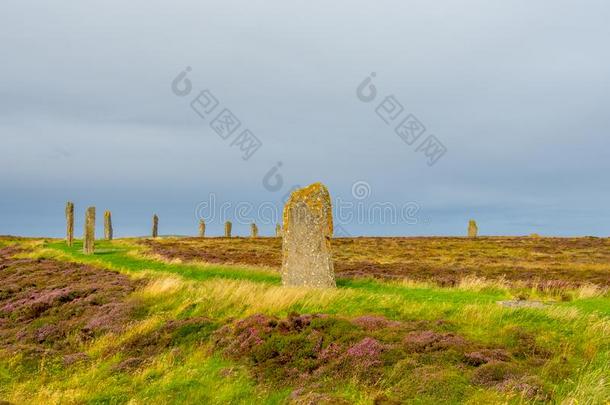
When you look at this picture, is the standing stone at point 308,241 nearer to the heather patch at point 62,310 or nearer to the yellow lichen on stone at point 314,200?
the yellow lichen on stone at point 314,200

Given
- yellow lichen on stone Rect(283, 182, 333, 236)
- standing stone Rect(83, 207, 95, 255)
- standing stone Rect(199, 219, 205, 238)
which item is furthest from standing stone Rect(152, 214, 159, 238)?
yellow lichen on stone Rect(283, 182, 333, 236)

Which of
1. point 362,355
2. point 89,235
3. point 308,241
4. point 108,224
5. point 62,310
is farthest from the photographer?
point 108,224

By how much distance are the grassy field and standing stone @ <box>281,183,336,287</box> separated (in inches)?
94.1

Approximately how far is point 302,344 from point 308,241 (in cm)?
904


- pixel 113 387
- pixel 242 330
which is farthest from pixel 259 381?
pixel 113 387

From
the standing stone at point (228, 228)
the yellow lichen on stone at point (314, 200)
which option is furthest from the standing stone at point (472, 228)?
the yellow lichen on stone at point (314, 200)

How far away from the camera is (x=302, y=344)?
13938mm

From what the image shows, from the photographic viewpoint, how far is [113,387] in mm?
13305

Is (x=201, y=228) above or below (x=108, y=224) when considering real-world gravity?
below

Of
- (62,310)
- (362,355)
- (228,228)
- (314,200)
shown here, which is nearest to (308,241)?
(314,200)

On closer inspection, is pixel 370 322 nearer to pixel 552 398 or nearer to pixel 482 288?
pixel 552 398

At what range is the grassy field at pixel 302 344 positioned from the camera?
1147 centimetres

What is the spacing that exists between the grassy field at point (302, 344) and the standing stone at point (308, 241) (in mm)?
2389

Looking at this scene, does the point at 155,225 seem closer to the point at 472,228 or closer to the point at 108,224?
the point at 108,224
